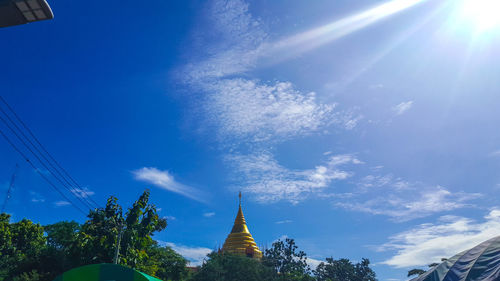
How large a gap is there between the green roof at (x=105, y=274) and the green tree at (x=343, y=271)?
53099mm

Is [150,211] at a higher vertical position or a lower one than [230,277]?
higher

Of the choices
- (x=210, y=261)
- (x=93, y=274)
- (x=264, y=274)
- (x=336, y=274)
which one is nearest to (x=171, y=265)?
(x=210, y=261)

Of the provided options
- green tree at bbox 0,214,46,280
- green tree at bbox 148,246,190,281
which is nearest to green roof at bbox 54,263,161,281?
green tree at bbox 0,214,46,280

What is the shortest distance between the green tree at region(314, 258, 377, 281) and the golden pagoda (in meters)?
13.3

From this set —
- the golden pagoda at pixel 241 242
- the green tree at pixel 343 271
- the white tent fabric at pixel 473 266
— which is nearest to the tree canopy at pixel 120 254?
the green tree at pixel 343 271

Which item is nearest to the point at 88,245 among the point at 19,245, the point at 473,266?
the point at 19,245

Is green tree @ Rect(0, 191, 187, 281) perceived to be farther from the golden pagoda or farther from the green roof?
the golden pagoda

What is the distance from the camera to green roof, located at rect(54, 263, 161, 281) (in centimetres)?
784

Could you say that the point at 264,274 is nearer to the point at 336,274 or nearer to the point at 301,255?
the point at 301,255

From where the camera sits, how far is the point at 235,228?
74.7 meters

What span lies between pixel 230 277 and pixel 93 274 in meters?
40.1

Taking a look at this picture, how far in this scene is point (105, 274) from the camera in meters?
8.05

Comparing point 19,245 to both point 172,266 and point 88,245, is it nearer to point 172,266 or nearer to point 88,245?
point 172,266

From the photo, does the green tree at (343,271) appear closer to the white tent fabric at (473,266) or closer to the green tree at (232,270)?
the green tree at (232,270)
